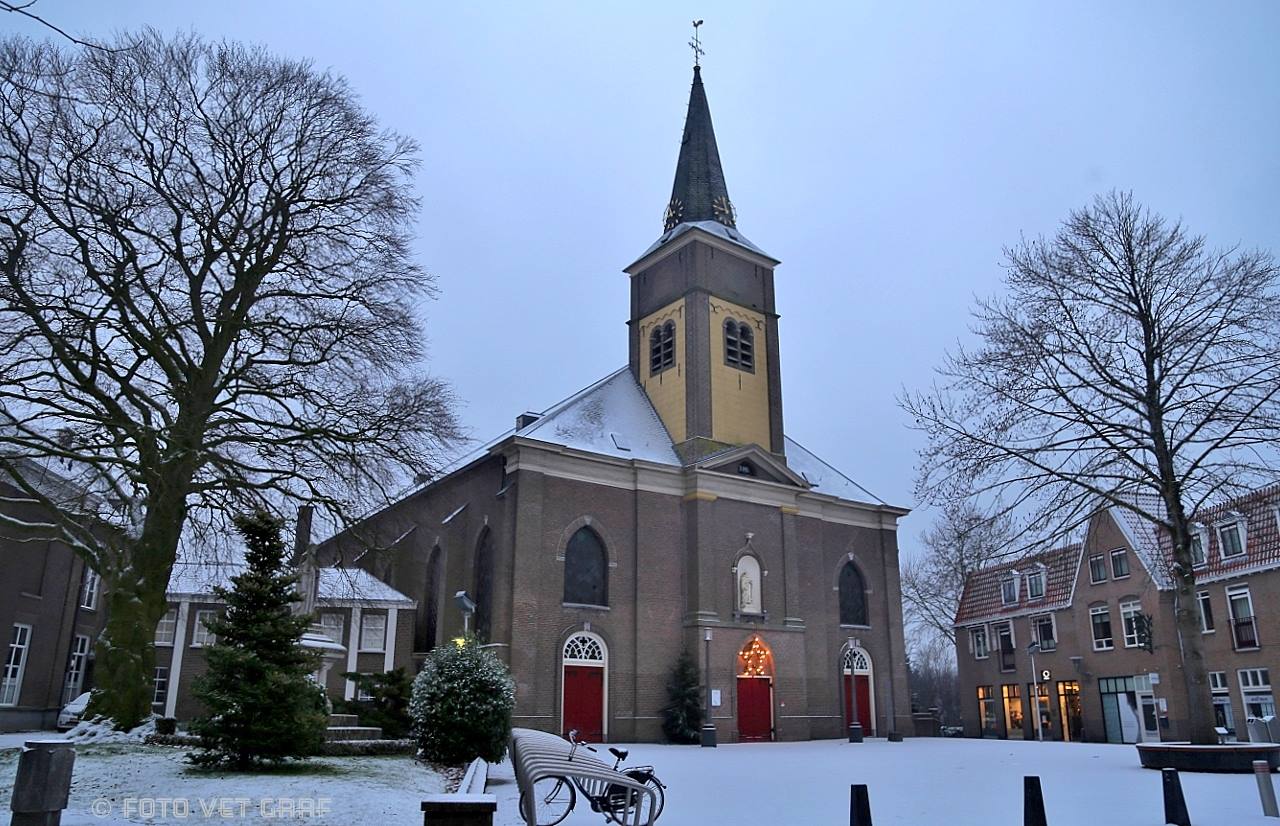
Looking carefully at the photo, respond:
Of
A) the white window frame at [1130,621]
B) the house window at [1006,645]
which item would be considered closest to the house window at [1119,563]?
the white window frame at [1130,621]

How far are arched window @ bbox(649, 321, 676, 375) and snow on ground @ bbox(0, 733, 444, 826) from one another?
2392cm

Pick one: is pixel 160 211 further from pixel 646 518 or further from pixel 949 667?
pixel 949 667

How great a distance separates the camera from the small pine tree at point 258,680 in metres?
12.7

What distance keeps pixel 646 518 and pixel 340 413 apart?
14834mm

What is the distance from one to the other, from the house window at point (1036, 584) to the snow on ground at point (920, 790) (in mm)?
20273

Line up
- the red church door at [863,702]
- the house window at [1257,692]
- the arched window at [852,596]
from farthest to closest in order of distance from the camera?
the arched window at [852,596], the red church door at [863,702], the house window at [1257,692]

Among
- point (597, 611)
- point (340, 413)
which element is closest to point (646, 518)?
point (597, 611)

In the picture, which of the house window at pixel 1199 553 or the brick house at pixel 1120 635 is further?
the house window at pixel 1199 553

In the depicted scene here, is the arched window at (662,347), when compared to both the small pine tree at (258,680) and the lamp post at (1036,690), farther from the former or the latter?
the small pine tree at (258,680)

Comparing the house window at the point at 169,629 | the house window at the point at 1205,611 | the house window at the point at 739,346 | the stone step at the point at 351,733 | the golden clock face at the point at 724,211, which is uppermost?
the golden clock face at the point at 724,211

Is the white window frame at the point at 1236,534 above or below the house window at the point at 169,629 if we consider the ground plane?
above

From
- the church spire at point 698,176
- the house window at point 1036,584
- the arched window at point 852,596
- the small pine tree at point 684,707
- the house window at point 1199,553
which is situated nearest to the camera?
the small pine tree at point 684,707

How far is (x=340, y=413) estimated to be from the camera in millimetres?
18969

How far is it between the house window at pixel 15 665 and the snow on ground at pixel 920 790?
17319 mm
